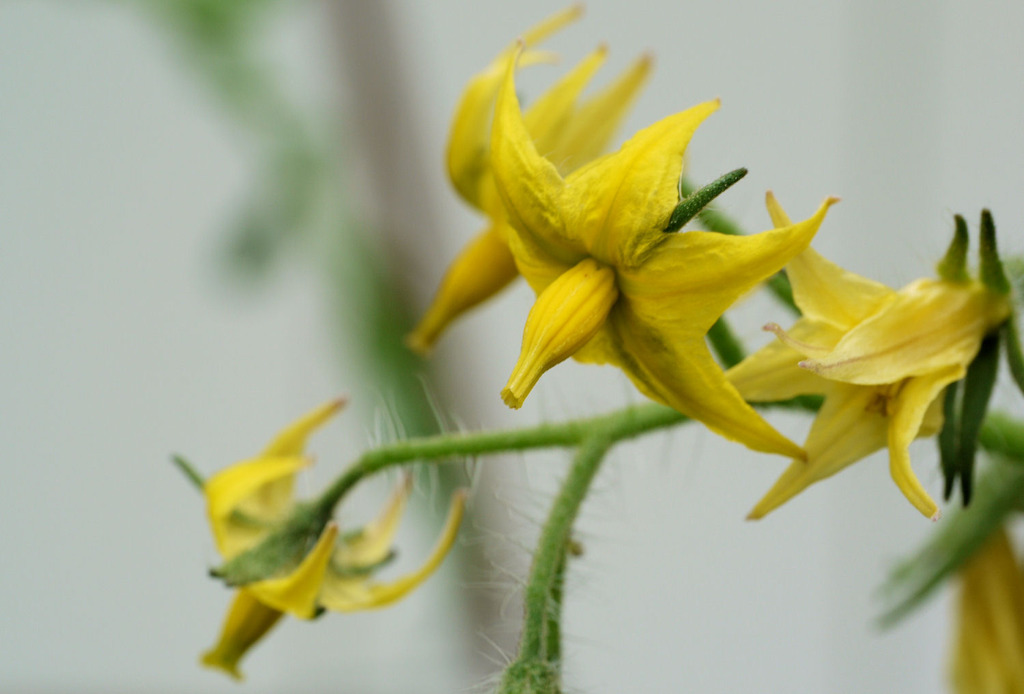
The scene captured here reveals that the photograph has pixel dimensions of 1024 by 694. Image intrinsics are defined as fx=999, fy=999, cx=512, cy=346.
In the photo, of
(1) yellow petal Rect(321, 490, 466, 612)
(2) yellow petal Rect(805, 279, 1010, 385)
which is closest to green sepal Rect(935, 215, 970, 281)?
(2) yellow petal Rect(805, 279, 1010, 385)

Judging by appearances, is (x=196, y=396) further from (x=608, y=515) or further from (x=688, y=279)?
(x=688, y=279)

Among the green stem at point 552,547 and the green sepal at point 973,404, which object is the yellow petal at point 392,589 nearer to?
the green stem at point 552,547

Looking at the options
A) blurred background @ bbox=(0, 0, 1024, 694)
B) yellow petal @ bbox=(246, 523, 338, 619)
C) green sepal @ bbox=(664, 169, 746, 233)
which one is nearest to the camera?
green sepal @ bbox=(664, 169, 746, 233)

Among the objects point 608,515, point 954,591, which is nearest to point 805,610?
point 954,591

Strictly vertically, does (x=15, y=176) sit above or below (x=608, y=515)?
above

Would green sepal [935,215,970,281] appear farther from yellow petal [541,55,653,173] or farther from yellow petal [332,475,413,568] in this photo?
yellow petal [332,475,413,568]
